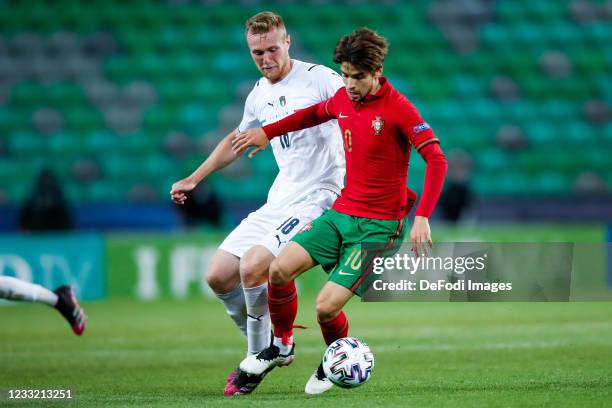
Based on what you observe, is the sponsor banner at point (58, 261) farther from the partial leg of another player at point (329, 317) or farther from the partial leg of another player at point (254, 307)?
the partial leg of another player at point (329, 317)

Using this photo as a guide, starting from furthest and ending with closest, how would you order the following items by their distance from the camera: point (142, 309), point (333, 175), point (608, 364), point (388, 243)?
point (142, 309)
point (608, 364)
point (333, 175)
point (388, 243)

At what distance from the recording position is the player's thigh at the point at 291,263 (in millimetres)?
5309

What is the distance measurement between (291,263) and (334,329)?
0.44 m

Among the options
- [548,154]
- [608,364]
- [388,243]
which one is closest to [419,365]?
[608,364]

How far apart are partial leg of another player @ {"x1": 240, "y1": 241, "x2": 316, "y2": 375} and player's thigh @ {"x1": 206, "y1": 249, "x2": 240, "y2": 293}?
36 cm

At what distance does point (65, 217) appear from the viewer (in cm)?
1298

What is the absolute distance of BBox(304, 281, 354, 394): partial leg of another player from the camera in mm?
5207

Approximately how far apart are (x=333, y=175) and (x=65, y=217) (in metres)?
7.66

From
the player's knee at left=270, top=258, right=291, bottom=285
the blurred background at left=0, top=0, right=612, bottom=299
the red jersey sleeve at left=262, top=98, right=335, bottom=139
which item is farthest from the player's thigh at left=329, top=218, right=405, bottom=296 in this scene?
the blurred background at left=0, top=0, right=612, bottom=299

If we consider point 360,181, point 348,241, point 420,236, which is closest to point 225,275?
point 348,241

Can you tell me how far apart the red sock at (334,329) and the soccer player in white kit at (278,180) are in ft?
1.58

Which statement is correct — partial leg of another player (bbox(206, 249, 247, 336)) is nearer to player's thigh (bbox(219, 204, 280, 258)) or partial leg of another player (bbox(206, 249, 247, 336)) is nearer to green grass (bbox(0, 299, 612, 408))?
player's thigh (bbox(219, 204, 280, 258))

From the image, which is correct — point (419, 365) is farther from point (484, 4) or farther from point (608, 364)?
point (484, 4)

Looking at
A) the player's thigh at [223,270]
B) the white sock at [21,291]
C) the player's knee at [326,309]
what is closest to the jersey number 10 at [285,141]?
the player's thigh at [223,270]
